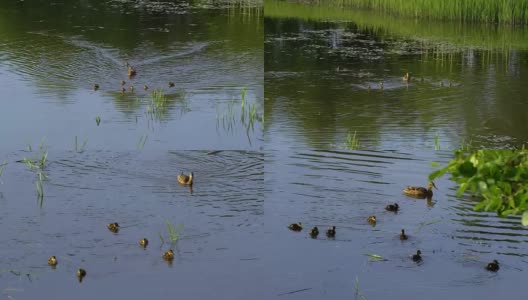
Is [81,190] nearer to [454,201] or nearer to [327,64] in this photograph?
[454,201]

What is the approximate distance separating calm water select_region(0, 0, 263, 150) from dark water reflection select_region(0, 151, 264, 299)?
75cm

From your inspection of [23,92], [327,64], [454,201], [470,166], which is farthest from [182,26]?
[470,166]

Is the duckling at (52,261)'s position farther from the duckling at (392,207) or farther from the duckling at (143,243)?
the duckling at (392,207)

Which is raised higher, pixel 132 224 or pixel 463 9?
pixel 463 9

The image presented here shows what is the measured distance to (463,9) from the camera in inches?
679

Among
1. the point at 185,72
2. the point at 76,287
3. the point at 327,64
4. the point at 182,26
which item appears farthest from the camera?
the point at 182,26

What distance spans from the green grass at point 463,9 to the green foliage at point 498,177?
44.8 ft

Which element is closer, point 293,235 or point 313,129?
point 293,235

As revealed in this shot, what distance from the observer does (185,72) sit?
43.1 feet

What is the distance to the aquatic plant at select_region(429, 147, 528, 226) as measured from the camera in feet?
11.7

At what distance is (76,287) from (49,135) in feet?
12.9

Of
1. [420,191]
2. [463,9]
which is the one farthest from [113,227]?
[463,9]

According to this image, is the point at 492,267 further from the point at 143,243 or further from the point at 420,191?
the point at 143,243

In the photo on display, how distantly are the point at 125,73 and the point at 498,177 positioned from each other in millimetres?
9985
